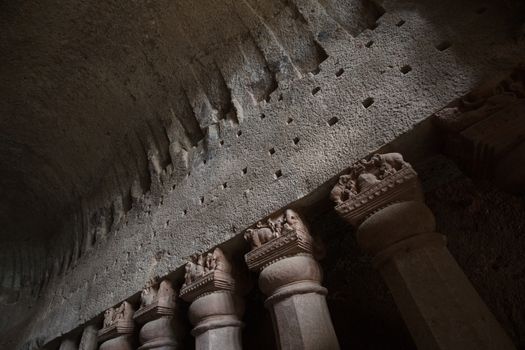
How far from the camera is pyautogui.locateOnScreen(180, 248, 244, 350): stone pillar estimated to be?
2760mm

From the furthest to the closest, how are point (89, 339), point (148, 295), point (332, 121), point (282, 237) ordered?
point (89, 339)
point (148, 295)
point (332, 121)
point (282, 237)

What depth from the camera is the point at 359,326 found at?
3383 mm

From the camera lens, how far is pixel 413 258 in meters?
2.02

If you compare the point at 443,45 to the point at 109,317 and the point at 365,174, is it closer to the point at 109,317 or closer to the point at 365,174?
the point at 365,174

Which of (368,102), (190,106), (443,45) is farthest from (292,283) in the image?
(190,106)

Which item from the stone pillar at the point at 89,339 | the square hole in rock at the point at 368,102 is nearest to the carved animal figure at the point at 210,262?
the square hole in rock at the point at 368,102

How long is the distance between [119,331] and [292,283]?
2387 millimetres

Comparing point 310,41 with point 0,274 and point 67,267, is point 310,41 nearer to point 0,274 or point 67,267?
point 67,267

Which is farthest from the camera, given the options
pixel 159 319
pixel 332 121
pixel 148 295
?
pixel 148 295

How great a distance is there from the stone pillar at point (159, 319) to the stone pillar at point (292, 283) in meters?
1.24

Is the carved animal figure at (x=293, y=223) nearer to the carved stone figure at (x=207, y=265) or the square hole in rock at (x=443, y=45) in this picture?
the carved stone figure at (x=207, y=265)

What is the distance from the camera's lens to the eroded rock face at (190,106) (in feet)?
8.79

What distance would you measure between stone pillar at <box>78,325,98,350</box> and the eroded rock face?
0.27m

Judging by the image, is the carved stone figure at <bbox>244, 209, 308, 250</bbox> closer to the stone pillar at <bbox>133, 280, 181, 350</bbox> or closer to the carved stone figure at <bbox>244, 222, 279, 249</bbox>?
the carved stone figure at <bbox>244, 222, 279, 249</bbox>
